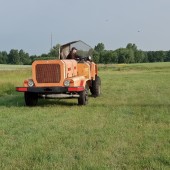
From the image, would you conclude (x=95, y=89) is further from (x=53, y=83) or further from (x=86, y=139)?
(x=86, y=139)

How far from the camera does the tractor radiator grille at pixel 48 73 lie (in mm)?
11859

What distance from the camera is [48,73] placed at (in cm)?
1189

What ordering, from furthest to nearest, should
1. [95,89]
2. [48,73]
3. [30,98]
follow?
[95,89] < [30,98] < [48,73]

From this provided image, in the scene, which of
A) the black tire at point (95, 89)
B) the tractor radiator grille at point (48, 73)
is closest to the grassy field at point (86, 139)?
the tractor radiator grille at point (48, 73)

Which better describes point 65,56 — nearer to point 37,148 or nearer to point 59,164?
point 37,148

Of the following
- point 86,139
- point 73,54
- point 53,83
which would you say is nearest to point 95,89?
point 73,54

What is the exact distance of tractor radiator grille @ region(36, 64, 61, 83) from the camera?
11859mm

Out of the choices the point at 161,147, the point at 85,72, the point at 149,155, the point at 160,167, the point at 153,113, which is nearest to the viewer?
the point at 160,167

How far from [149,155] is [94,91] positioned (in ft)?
31.2

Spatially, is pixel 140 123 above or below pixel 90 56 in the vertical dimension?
below

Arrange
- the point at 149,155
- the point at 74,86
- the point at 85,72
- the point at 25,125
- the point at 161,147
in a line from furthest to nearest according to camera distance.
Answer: the point at 85,72 → the point at 74,86 → the point at 25,125 → the point at 161,147 → the point at 149,155

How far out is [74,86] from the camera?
11.7 metres

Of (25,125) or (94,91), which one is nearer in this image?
(25,125)

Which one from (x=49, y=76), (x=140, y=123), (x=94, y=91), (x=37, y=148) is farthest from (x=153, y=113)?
(x=94, y=91)
